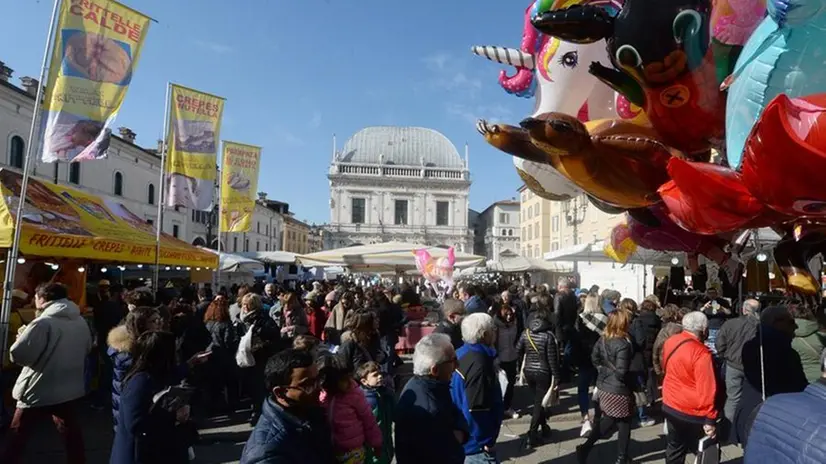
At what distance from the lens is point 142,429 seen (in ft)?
9.43

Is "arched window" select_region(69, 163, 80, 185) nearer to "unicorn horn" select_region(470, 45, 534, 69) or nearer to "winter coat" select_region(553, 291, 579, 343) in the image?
"winter coat" select_region(553, 291, 579, 343)

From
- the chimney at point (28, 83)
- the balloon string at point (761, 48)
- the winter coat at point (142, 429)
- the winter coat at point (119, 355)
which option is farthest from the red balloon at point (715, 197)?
the chimney at point (28, 83)

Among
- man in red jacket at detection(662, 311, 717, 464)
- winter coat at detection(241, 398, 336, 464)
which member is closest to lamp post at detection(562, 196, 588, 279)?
man in red jacket at detection(662, 311, 717, 464)

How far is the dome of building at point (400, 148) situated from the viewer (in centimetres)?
5975

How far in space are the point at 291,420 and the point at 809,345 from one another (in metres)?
4.38

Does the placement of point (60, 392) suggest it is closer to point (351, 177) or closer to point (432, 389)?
point (432, 389)

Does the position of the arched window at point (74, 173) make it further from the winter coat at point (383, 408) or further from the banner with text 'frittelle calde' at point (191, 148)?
the winter coat at point (383, 408)

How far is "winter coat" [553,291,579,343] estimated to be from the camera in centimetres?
677

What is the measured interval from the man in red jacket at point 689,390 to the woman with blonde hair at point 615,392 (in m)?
0.43

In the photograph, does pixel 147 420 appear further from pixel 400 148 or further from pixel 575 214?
pixel 400 148

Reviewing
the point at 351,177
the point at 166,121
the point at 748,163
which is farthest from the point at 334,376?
the point at 351,177

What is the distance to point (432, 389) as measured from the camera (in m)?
2.98

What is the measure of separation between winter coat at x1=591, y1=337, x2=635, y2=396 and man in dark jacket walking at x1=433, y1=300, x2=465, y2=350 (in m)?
1.64

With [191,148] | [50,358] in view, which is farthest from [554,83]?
[191,148]
